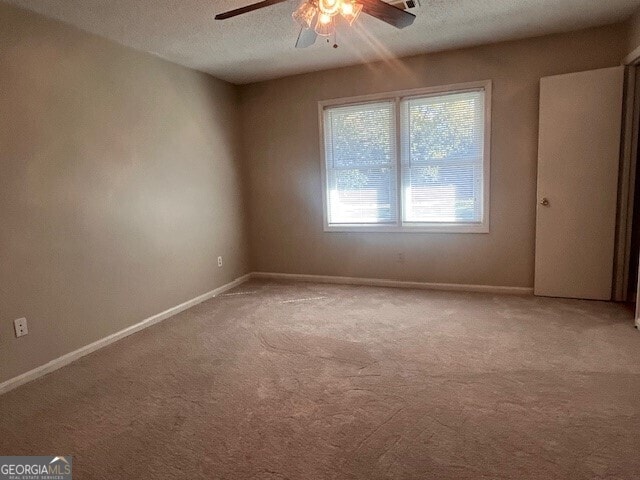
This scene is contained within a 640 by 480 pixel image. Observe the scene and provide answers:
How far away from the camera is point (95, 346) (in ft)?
10.0

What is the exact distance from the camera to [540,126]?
11.8 ft

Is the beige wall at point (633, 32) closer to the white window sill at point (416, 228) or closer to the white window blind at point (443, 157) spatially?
the white window blind at point (443, 157)

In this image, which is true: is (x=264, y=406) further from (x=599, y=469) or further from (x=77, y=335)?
(x=77, y=335)

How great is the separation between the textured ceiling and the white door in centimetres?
59

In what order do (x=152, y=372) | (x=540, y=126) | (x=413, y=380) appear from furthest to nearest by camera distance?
(x=540, y=126) < (x=152, y=372) < (x=413, y=380)

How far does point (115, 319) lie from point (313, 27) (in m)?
2.72

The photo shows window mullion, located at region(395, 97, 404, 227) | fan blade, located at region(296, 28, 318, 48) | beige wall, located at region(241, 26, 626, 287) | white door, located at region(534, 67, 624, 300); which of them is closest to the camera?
fan blade, located at region(296, 28, 318, 48)

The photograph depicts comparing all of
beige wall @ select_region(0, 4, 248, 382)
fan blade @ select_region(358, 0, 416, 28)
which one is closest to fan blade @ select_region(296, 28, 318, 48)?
fan blade @ select_region(358, 0, 416, 28)

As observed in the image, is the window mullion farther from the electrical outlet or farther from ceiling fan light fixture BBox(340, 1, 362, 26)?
the electrical outlet

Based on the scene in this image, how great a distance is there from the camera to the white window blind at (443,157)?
3918 mm

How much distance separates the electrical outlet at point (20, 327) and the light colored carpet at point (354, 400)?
1.10ft

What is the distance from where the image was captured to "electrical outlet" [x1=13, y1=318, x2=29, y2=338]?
2.53 meters

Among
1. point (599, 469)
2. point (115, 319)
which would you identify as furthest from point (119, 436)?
point (599, 469)

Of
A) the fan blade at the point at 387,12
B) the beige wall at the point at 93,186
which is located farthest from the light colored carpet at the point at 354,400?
the fan blade at the point at 387,12
